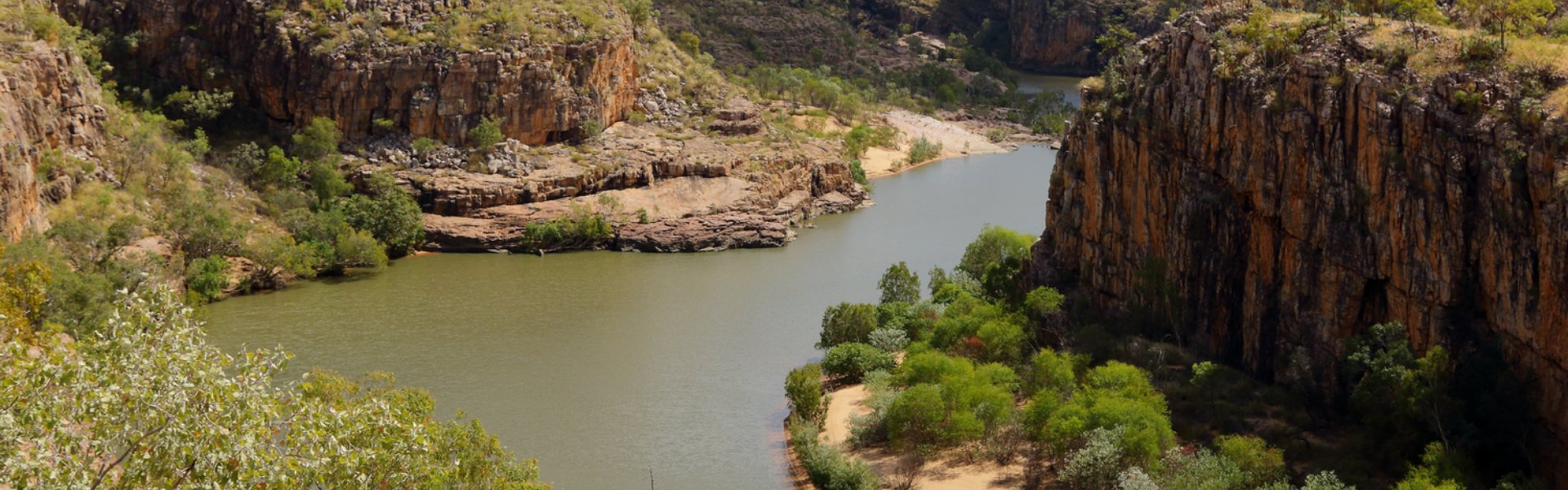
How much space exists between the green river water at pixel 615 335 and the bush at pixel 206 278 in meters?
0.62

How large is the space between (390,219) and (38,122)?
14.2 meters

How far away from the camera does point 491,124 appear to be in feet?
231

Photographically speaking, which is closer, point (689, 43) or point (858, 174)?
point (858, 174)

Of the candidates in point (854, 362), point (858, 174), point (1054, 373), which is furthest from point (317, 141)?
point (1054, 373)

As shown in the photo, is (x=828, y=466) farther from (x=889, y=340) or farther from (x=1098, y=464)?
(x=889, y=340)

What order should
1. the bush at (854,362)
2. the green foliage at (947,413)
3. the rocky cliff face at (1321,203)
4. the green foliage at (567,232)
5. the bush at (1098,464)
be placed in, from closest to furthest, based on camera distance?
the rocky cliff face at (1321,203) < the bush at (1098,464) < the green foliage at (947,413) < the bush at (854,362) < the green foliage at (567,232)

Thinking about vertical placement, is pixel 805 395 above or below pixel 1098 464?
below

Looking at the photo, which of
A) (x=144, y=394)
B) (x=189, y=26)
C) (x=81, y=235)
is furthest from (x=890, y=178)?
(x=144, y=394)

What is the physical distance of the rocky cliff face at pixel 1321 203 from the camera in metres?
32.1

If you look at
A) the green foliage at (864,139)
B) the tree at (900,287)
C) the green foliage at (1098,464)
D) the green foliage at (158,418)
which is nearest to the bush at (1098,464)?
the green foliage at (1098,464)

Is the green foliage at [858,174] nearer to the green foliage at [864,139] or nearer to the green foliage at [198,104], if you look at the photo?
the green foliage at [864,139]

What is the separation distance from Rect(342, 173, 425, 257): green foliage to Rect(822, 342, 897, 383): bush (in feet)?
83.4

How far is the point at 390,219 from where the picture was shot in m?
64.7

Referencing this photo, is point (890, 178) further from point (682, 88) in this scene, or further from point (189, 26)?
point (189, 26)
